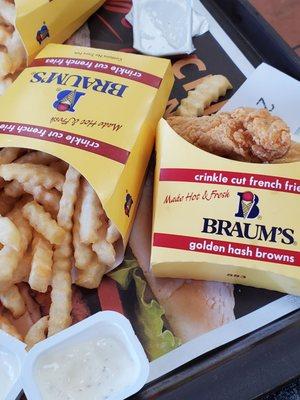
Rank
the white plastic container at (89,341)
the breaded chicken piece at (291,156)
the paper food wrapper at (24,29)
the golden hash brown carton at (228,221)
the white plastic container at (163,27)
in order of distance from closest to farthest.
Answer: the white plastic container at (89,341) < the golden hash brown carton at (228,221) < the breaded chicken piece at (291,156) < the paper food wrapper at (24,29) < the white plastic container at (163,27)

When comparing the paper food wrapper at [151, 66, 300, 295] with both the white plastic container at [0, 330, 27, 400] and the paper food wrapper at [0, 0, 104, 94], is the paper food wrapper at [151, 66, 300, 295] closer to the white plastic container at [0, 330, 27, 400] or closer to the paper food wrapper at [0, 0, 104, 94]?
the white plastic container at [0, 330, 27, 400]

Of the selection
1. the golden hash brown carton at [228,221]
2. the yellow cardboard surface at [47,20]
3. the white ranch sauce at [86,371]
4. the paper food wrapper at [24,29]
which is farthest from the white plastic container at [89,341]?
the yellow cardboard surface at [47,20]

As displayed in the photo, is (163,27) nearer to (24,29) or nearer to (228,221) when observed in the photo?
(24,29)

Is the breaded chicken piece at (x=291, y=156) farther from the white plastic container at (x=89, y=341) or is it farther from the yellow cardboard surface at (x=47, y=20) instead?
the yellow cardboard surface at (x=47, y=20)

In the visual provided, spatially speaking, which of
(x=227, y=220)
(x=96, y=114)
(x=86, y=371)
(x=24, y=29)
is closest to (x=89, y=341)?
(x=86, y=371)

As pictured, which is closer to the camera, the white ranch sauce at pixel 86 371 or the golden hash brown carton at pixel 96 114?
the white ranch sauce at pixel 86 371

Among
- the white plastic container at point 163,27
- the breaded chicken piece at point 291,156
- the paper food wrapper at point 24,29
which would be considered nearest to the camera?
the breaded chicken piece at point 291,156
